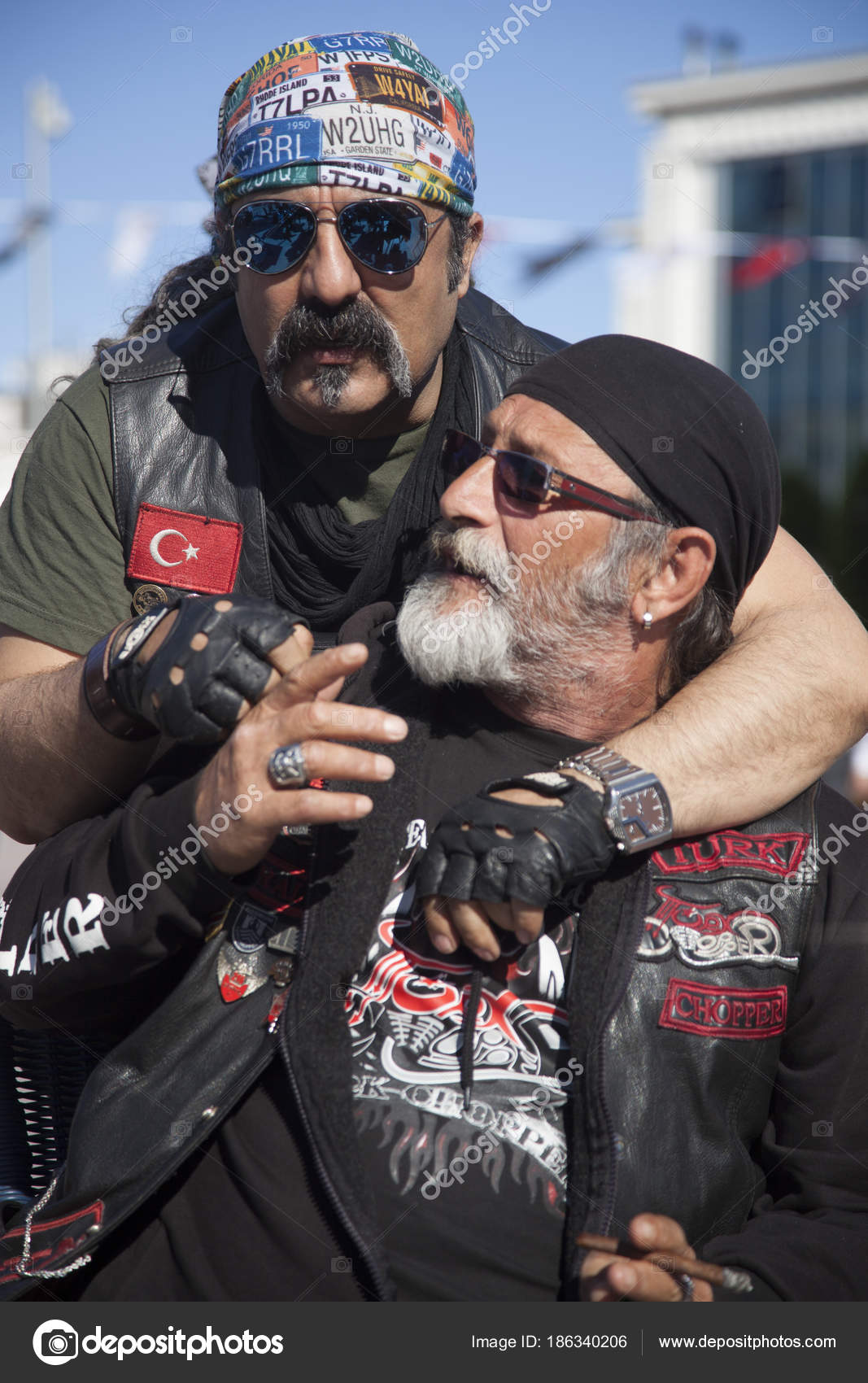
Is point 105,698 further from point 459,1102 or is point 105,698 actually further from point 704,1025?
point 704,1025

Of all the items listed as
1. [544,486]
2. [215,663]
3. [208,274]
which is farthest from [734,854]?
[208,274]

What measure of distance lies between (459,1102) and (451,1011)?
148 millimetres

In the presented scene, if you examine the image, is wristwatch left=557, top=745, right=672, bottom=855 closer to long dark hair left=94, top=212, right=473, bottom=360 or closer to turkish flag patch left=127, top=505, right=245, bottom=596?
turkish flag patch left=127, top=505, right=245, bottom=596

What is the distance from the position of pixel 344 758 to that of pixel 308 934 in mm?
424

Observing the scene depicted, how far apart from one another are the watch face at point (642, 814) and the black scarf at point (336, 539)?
34.0 inches

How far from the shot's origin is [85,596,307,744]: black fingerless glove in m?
1.93

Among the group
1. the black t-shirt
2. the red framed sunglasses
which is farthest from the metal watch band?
the red framed sunglasses

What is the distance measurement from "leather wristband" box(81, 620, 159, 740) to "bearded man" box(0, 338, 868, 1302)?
12 cm

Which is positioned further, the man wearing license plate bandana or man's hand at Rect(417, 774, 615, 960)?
the man wearing license plate bandana

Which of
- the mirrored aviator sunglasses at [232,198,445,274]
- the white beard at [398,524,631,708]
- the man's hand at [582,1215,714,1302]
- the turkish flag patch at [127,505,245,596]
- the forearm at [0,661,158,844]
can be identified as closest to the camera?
the man's hand at [582,1215,714,1302]

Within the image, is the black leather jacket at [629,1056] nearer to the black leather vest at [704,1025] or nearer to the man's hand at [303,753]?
the black leather vest at [704,1025]

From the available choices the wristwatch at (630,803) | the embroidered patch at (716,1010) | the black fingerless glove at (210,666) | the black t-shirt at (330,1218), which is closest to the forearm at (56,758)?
the black fingerless glove at (210,666)

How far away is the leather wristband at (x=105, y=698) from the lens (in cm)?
213

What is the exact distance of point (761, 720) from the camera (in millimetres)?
2336
